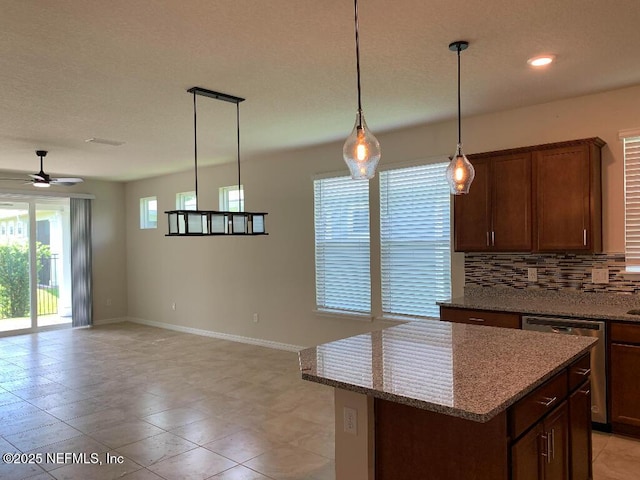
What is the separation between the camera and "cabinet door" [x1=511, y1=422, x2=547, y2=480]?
5.77 feet

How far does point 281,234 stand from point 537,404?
4737 mm

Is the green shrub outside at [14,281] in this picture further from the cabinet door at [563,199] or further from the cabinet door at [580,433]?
the cabinet door at [580,433]

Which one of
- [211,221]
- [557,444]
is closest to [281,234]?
[211,221]

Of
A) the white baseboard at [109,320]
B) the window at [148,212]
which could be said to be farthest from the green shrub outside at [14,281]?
the window at [148,212]

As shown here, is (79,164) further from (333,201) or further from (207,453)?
(207,453)

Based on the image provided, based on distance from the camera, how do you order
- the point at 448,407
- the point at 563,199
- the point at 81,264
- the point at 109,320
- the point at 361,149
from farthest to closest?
the point at 109,320 → the point at 81,264 → the point at 563,199 → the point at 361,149 → the point at 448,407

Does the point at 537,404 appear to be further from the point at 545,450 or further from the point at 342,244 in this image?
the point at 342,244

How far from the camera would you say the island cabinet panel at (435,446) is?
1.73 metres

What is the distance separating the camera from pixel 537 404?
194 centimetres

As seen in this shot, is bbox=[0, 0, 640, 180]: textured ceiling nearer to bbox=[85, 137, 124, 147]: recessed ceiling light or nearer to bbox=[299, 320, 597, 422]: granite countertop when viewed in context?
bbox=[85, 137, 124, 147]: recessed ceiling light

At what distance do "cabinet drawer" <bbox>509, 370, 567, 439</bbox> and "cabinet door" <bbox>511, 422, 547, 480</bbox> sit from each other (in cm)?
4

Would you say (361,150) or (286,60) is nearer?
(361,150)

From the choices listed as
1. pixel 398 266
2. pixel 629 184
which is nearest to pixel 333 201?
pixel 398 266

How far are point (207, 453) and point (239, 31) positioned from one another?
2.81 m
